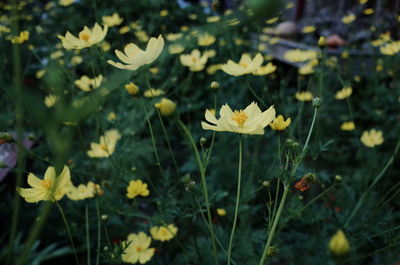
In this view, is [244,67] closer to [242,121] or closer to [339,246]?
[242,121]

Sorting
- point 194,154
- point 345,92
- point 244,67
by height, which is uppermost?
point 244,67

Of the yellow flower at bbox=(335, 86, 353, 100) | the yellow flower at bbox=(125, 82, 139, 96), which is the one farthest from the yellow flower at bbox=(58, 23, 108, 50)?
the yellow flower at bbox=(335, 86, 353, 100)

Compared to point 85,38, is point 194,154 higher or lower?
lower

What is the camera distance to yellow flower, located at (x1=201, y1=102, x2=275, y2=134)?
0.58 meters

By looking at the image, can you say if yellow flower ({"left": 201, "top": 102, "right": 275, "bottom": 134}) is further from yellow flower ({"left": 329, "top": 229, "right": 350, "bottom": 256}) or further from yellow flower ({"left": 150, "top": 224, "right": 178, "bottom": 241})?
yellow flower ({"left": 150, "top": 224, "right": 178, "bottom": 241})

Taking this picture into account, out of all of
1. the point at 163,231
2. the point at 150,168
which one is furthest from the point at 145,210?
the point at 163,231

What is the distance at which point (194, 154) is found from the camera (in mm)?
1438

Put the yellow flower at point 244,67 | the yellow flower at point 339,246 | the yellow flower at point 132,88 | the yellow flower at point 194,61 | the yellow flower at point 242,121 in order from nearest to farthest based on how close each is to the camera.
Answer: the yellow flower at point 339,246 → the yellow flower at point 242,121 → the yellow flower at point 132,88 → the yellow flower at point 244,67 → the yellow flower at point 194,61

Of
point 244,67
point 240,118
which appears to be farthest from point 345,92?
point 240,118

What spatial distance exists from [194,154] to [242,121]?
806mm

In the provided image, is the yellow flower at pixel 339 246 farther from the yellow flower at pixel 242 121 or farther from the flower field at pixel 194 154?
the yellow flower at pixel 242 121

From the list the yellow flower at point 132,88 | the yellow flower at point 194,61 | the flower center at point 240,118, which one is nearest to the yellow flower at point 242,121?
the flower center at point 240,118

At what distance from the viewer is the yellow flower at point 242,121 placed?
1.91 feet

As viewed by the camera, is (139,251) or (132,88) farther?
(139,251)
